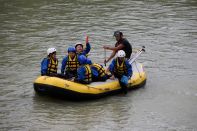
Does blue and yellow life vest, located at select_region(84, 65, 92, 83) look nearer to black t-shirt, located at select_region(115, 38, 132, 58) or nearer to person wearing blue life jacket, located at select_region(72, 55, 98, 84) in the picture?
person wearing blue life jacket, located at select_region(72, 55, 98, 84)

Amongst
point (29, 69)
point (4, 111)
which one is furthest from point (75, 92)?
point (29, 69)

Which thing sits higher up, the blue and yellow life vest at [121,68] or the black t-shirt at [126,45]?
the black t-shirt at [126,45]

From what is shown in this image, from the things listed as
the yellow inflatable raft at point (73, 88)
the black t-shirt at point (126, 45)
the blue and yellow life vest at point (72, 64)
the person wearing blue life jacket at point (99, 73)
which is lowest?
the yellow inflatable raft at point (73, 88)

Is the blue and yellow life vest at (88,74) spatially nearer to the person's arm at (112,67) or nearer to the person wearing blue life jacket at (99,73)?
the person wearing blue life jacket at (99,73)

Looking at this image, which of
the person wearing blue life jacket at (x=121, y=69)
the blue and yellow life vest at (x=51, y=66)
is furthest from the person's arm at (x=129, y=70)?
the blue and yellow life vest at (x=51, y=66)

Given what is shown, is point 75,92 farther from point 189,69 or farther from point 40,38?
point 40,38

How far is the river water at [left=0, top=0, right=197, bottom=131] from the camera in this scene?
31.7 ft

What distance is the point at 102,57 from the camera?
14.6 meters

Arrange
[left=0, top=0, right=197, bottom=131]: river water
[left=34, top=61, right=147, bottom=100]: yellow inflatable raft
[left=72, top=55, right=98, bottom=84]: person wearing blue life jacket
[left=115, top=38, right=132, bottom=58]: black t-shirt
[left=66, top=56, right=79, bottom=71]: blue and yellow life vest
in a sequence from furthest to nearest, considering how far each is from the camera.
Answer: [left=115, top=38, right=132, bottom=58]: black t-shirt < [left=66, top=56, right=79, bottom=71]: blue and yellow life vest < [left=72, top=55, right=98, bottom=84]: person wearing blue life jacket < [left=34, top=61, right=147, bottom=100]: yellow inflatable raft < [left=0, top=0, right=197, bottom=131]: river water

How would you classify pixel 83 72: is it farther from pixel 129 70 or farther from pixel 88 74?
pixel 129 70

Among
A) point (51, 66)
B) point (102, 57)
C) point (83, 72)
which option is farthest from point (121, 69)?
point (102, 57)

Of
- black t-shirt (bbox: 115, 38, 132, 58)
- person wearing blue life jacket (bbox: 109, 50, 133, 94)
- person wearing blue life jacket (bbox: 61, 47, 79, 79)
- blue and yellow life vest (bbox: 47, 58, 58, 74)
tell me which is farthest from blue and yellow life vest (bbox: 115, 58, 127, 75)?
blue and yellow life vest (bbox: 47, 58, 58, 74)

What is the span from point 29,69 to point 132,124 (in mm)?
5012

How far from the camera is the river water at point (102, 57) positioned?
9.66 m
